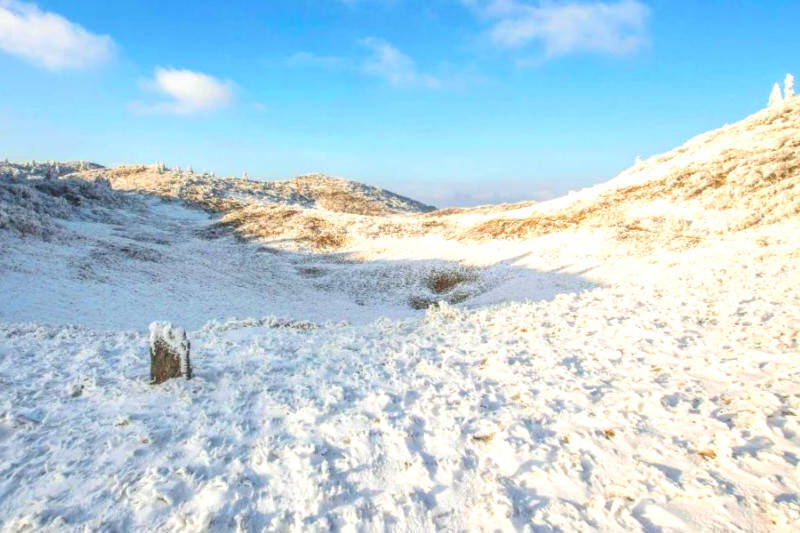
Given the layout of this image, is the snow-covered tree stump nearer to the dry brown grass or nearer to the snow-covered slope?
the dry brown grass

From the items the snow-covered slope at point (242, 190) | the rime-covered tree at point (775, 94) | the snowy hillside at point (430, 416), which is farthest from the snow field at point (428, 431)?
the snow-covered slope at point (242, 190)

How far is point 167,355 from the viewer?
→ 9.38 meters

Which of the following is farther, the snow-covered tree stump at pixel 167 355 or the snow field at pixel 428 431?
the snow-covered tree stump at pixel 167 355

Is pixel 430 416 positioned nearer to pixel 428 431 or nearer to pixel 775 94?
pixel 428 431

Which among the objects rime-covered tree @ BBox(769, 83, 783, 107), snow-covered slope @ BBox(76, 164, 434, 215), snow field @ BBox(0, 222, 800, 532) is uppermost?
rime-covered tree @ BBox(769, 83, 783, 107)

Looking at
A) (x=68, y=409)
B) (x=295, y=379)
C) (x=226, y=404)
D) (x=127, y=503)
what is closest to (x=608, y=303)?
(x=295, y=379)

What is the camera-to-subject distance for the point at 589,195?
152 ft

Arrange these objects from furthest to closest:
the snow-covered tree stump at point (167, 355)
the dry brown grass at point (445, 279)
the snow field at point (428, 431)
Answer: the dry brown grass at point (445, 279) → the snow-covered tree stump at point (167, 355) → the snow field at point (428, 431)

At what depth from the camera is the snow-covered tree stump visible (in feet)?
30.7

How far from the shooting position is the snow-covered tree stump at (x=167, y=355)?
9.36m

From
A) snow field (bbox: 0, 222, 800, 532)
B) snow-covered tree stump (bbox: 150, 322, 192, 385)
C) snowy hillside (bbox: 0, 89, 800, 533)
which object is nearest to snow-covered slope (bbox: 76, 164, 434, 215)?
snowy hillside (bbox: 0, 89, 800, 533)

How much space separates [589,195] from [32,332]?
4672 centimetres

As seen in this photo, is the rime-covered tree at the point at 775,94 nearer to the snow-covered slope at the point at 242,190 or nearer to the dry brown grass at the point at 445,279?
the dry brown grass at the point at 445,279

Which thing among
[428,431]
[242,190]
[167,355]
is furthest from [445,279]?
[242,190]
